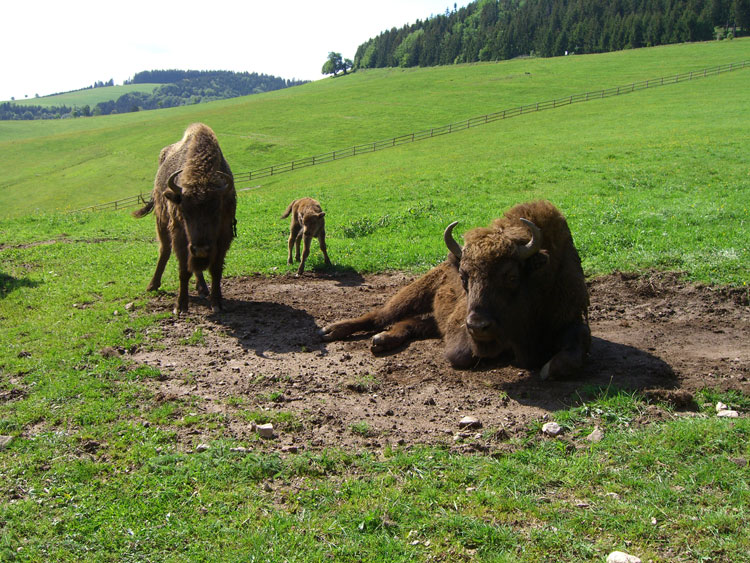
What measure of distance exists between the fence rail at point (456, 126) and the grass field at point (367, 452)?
20733 millimetres

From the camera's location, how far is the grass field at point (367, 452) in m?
3.98

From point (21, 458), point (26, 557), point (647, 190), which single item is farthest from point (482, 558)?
point (647, 190)

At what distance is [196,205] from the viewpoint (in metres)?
9.55

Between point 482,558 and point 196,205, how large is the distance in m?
7.40

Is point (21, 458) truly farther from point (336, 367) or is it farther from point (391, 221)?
point (391, 221)

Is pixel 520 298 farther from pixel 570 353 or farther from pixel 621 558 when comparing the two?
pixel 621 558

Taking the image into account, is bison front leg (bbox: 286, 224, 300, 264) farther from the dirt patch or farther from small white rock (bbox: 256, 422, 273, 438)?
small white rock (bbox: 256, 422, 273, 438)

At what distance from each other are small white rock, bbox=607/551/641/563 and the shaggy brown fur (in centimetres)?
1025

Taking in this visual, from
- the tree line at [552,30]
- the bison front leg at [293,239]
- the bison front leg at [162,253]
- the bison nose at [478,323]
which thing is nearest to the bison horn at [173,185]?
the bison front leg at [162,253]

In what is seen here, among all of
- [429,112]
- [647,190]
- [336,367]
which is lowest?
[336,367]

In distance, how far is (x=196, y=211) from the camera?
957cm

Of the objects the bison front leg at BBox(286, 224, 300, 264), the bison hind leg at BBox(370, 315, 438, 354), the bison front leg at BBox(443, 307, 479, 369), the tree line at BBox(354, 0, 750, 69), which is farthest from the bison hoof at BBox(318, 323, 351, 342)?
the tree line at BBox(354, 0, 750, 69)

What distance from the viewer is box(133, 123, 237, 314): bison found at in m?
9.59

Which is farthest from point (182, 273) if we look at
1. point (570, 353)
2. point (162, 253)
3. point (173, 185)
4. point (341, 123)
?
point (341, 123)
